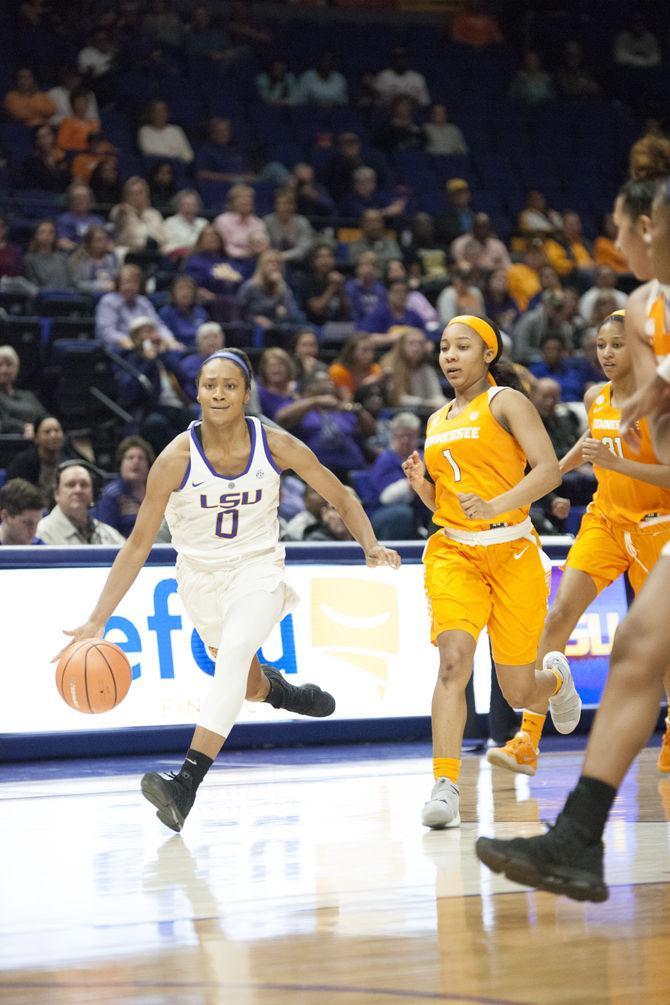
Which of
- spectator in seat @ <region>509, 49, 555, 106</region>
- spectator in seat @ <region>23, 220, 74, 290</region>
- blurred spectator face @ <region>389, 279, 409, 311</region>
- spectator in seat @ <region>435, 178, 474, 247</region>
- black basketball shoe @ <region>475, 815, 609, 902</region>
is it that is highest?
spectator in seat @ <region>509, 49, 555, 106</region>

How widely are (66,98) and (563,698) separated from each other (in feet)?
34.2

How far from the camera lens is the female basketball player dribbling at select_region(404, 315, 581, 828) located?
6.47 metres

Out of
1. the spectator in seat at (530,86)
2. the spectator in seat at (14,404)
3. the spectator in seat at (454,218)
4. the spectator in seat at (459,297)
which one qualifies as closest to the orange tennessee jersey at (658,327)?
the spectator in seat at (14,404)

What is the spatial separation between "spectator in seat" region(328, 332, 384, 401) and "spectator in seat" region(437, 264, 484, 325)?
7.07ft

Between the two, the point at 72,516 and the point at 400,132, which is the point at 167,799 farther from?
the point at 400,132

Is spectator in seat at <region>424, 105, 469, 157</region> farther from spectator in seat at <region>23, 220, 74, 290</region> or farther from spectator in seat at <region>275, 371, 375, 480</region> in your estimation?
spectator in seat at <region>275, 371, 375, 480</region>

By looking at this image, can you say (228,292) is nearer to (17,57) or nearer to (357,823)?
(17,57)

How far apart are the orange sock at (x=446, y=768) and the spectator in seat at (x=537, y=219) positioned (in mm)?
12767

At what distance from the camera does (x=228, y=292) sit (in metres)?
14.4

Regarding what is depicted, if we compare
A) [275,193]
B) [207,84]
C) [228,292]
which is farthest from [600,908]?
[207,84]

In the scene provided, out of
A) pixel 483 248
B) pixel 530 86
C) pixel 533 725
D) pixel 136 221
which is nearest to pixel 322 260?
pixel 136 221

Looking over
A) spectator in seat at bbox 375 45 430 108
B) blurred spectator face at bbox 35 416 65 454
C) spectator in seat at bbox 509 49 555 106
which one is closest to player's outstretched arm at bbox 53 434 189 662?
blurred spectator face at bbox 35 416 65 454

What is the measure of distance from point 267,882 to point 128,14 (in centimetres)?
1432

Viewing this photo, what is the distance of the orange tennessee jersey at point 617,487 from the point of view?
754cm
